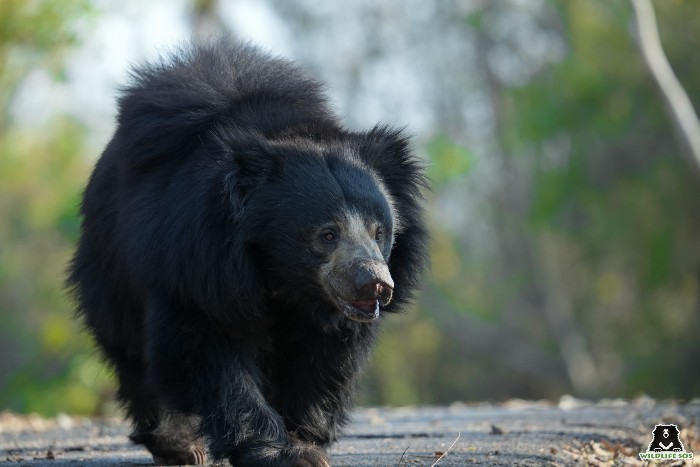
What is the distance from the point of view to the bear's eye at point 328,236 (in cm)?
427

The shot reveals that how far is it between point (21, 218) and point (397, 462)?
21019 mm

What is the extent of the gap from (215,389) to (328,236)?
0.71 meters

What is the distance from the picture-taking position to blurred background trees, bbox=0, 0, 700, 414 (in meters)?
18.1

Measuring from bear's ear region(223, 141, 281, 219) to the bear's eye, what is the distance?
1.03ft

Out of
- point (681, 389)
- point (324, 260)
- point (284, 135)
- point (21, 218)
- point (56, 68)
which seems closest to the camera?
point (324, 260)

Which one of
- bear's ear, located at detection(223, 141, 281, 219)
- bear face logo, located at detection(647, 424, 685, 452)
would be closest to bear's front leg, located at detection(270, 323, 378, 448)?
bear's ear, located at detection(223, 141, 281, 219)

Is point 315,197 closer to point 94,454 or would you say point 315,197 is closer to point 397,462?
point 397,462

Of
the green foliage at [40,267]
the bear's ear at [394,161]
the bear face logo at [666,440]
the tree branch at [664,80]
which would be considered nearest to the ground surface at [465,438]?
the bear face logo at [666,440]

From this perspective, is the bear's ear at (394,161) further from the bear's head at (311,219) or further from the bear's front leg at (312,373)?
the bear's front leg at (312,373)

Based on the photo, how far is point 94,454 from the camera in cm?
538

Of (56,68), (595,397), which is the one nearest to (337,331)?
(56,68)

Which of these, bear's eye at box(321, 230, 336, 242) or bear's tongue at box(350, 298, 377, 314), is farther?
bear's eye at box(321, 230, 336, 242)

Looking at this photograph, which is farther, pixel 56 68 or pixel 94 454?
pixel 56 68

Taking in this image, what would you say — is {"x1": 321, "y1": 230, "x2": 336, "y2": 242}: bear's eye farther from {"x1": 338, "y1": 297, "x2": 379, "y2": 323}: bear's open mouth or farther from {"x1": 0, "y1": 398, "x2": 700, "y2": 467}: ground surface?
{"x1": 0, "y1": 398, "x2": 700, "y2": 467}: ground surface
